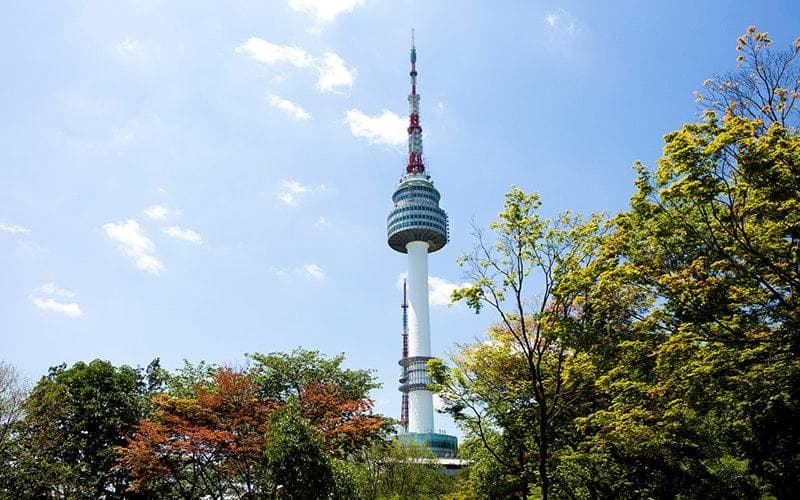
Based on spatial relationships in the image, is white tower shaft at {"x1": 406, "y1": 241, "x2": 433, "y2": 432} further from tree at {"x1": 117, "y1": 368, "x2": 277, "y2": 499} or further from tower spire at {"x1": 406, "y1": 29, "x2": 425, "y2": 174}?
tree at {"x1": 117, "y1": 368, "x2": 277, "y2": 499}

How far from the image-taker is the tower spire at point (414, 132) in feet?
339

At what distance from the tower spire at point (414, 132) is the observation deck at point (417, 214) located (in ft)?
4.62

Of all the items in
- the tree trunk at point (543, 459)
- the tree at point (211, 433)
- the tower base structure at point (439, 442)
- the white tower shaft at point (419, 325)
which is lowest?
the tree trunk at point (543, 459)

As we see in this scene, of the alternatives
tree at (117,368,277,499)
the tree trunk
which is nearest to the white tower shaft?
tree at (117,368,277,499)

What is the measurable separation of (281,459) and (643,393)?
10754 millimetres

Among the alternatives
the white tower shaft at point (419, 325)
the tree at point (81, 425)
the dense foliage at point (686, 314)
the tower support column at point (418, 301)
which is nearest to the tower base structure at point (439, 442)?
the white tower shaft at point (419, 325)

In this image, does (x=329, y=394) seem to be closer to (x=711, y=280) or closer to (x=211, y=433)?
(x=211, y=433)

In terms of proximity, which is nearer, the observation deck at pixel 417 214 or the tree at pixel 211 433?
the tree at pixel 211 433

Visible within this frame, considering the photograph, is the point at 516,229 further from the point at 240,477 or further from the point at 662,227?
the point at 240,477

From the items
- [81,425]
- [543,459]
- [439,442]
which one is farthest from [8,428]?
[439,442]

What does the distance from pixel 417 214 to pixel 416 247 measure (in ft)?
19.8

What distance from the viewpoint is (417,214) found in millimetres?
99875

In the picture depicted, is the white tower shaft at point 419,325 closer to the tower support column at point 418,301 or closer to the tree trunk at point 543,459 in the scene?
the tower support column at point 418,301

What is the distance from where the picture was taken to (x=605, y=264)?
576 inches
